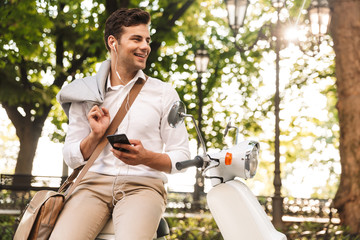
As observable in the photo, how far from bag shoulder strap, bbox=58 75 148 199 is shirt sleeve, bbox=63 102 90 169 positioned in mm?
75

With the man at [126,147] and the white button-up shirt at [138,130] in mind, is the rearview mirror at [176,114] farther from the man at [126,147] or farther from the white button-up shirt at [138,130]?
the white button-up shirt at [138,130]

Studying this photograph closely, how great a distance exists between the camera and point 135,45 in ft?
9.48

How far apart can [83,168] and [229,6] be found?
21.6ft

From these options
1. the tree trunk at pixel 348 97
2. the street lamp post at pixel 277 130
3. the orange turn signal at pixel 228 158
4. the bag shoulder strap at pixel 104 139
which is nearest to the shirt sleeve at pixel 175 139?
the bag shoulder strap at pixel 104 139

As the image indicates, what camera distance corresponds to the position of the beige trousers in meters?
2.47

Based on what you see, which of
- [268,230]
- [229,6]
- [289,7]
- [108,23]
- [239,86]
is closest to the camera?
[268,230]

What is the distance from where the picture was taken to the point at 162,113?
9.58 feet

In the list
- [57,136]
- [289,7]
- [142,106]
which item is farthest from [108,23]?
[57,136]

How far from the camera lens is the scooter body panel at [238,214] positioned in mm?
2496

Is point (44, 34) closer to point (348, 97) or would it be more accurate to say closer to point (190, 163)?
point (348, 97)

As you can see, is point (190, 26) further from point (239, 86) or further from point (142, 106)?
point (142, 106)

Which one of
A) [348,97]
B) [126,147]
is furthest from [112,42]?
[348,97]

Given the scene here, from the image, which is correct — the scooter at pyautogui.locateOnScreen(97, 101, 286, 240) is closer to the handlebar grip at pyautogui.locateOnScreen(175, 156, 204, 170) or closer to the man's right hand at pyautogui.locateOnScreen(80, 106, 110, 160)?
the handlebar grip at pyautogui.locateOnScreen(175, 156, 204, 170)

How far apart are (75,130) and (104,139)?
0.62ft
